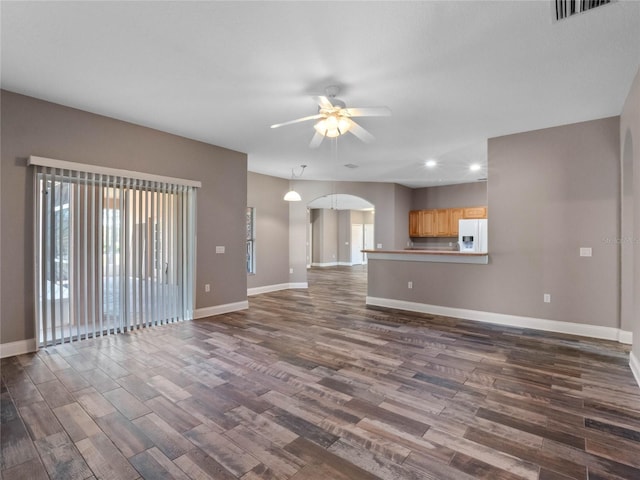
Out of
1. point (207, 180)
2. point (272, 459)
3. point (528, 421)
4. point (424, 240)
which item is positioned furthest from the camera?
point (424, 240)

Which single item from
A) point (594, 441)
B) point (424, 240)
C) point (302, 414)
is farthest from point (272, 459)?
point (424, 240)

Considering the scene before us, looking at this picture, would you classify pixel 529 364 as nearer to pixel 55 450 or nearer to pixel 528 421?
pixel 528 421

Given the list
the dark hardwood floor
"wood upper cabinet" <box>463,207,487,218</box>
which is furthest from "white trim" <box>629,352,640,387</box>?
"wood upper cabinet" <box>463,207,487,218</box>

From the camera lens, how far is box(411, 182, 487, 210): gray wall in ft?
28.1

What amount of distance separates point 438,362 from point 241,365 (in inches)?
78.0

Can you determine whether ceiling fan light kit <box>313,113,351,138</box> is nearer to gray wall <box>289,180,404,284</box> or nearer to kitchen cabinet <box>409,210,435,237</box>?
gray wall <box>289,180,404,284</box>

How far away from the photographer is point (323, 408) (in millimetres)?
2389

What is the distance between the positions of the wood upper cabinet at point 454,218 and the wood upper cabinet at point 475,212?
0.41ft

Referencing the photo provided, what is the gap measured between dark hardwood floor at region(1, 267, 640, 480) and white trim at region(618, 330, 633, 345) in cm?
24

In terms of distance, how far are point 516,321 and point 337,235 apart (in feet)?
34.8

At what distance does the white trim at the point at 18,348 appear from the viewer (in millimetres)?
3395

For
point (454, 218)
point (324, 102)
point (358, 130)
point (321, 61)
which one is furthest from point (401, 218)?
point (321, 61)

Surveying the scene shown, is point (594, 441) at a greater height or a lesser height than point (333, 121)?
lesser

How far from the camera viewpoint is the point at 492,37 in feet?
8.13
